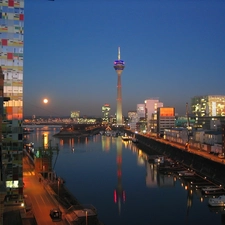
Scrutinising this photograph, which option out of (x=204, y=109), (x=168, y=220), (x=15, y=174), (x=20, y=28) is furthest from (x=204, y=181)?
(x=204, y=109)

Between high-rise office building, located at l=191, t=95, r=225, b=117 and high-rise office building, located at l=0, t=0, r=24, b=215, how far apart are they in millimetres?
35806

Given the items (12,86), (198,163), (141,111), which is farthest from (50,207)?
(141,111)

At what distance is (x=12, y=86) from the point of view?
210 inches

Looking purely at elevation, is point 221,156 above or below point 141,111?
below

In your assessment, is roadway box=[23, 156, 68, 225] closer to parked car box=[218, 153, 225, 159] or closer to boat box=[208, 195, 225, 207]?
boat box=[208, 195, 225, 207]

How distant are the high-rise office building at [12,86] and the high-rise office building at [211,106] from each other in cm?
3581

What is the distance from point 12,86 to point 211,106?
1417 inches

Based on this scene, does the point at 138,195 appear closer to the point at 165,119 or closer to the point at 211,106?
the point at 165,119

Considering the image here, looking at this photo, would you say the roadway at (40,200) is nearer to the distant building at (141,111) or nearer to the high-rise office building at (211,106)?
the high-rise office building at (211,106)

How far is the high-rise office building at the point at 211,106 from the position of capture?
126 feet

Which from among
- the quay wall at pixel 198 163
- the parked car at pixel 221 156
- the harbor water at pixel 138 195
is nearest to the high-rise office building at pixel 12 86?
the harbor water at pixel 138 195

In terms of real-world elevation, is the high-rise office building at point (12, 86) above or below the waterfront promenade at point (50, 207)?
above

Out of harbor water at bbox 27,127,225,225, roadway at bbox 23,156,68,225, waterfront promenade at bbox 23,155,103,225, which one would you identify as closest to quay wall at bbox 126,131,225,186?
harbor water at bbox 27,127,225,225

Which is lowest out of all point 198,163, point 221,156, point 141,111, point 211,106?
point 198,163
